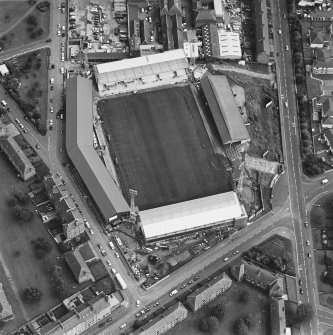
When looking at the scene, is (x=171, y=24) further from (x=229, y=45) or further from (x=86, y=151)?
(x=86, y=151)

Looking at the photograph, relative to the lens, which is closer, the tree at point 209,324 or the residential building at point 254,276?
the tree at point 209,324

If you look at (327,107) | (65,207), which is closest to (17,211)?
(65,207)

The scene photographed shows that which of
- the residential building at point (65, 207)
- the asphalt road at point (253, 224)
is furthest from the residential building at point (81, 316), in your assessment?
the residential building at point (65, 207)

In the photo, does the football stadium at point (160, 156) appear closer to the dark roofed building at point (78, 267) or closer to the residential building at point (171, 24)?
the dark roofed building at point (78, 267)

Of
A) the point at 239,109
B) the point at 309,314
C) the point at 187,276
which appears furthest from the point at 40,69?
the point at 309,314

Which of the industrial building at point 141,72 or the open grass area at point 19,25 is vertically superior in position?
the open grass area at point 19,25

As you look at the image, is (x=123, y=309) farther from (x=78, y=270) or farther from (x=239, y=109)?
(x=239, y=109)

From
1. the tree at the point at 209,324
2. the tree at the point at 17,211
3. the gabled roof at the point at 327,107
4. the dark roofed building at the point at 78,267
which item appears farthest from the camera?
the gabled roof at the point at 327,107
